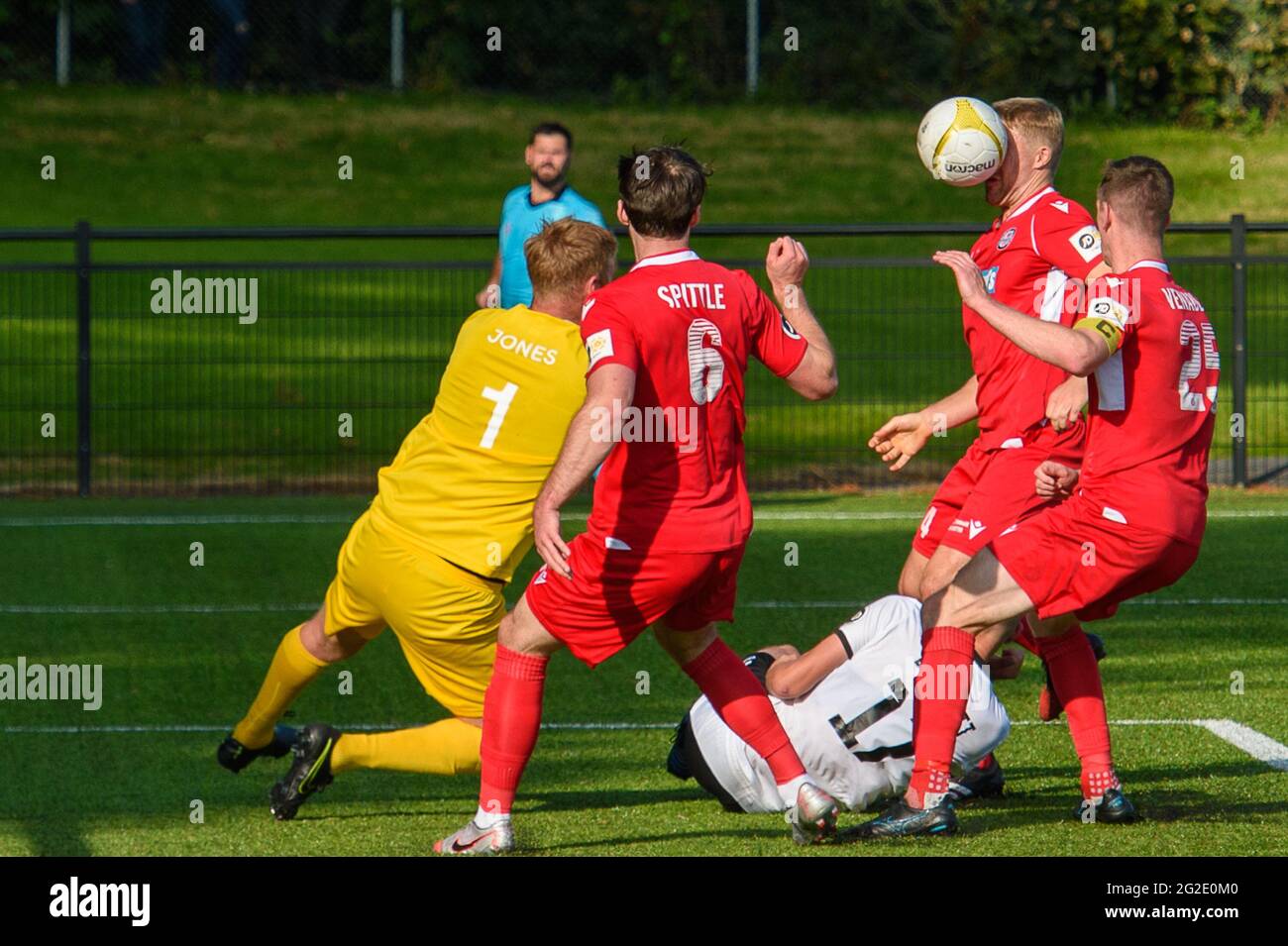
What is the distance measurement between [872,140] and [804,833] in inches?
921

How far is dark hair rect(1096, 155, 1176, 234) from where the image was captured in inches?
229

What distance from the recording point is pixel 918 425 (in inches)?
253

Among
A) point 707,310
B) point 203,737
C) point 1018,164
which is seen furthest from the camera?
point 203,737

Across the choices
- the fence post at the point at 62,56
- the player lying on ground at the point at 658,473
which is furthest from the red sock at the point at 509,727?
the fence post at the point at 62,56

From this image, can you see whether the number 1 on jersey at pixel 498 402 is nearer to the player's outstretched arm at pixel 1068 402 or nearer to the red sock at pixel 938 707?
the red sock at pixel 938 707

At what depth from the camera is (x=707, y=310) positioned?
18.1 feet

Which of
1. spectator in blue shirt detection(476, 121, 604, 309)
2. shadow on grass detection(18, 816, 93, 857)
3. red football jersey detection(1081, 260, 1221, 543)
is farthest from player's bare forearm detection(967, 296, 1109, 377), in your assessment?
spectator in blue shirt detection(476, 121, 604, 309)

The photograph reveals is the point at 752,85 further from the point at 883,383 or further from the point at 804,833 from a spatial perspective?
Answer: the point at 804,833

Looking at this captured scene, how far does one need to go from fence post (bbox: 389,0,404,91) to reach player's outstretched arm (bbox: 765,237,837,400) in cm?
2513

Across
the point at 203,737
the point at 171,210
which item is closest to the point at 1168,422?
the point at 203,737

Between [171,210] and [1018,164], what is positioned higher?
[171,210]

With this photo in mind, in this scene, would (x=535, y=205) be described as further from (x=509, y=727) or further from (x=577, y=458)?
(x=577, y=458)

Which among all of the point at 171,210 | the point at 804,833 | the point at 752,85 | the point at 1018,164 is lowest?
the point at 804,833

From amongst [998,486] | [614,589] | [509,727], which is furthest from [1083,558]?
[509,727]
